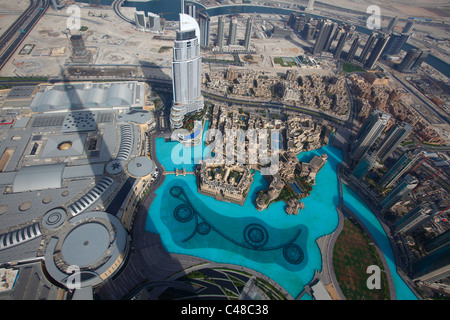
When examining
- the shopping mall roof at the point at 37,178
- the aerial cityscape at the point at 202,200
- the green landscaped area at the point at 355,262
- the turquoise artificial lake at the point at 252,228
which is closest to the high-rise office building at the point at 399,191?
the aerial cityscape at the point at 202,200

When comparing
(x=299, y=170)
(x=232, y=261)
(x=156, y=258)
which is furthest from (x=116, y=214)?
(x=299, y=170)

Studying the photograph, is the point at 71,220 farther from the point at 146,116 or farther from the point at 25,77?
the point at 25,77

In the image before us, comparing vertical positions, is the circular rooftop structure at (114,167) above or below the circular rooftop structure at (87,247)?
above

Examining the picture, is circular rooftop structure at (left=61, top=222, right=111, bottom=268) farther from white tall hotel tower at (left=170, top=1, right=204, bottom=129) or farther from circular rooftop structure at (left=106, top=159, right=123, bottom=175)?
white tall hotel tower at (left=170, top=1, right=204, bottom=129)

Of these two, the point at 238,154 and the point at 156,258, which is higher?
the point at 238,154

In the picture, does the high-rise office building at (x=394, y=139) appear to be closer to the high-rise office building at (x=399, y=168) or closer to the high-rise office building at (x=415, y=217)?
the high-rise office building at (x=399, y=168)

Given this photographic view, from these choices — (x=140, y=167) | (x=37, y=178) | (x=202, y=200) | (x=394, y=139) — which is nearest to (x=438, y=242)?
(x=394, y=139)

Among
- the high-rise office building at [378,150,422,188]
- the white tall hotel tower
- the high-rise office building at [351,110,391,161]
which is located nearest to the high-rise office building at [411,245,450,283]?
the high-rise office building at [378,150,422,188]
